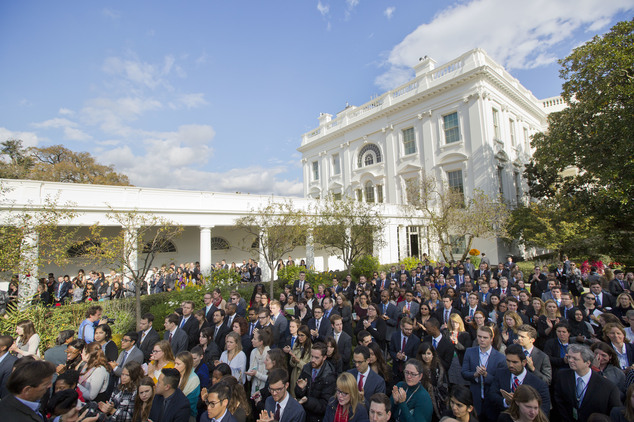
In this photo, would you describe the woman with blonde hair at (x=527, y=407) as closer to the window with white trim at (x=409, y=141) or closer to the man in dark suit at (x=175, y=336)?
the man in dark suit at (x=175, y=336)

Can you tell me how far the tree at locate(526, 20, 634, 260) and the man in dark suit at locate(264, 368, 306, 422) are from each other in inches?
609

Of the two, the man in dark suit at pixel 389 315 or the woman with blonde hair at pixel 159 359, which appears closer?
the woman with blonde hair at pixel 159 359

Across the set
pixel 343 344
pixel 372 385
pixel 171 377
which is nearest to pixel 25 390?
pixel 171 377

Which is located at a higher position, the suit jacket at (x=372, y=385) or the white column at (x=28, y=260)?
the white column at (x=28, y=260)

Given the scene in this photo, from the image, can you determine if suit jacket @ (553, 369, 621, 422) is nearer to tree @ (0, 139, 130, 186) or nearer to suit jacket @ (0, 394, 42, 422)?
suit jacket @ (0, 394, 42, 422)

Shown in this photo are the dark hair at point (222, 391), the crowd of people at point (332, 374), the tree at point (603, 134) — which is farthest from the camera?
the tree at point (603, 134)

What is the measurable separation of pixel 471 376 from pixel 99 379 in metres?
4.77

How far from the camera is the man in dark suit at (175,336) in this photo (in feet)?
17.7

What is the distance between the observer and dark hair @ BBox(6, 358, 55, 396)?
2.51 meters

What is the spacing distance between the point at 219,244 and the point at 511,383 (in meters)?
18.9

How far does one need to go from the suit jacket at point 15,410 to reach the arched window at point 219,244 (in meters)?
18.3

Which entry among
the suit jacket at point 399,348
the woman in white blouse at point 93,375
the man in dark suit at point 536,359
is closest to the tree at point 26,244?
the woman in white blouse at point 93,375

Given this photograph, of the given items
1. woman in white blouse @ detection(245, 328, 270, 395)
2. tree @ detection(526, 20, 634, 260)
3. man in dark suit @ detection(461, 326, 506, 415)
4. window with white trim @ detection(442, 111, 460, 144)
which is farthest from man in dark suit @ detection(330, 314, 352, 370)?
window with white trim @ detection(442, 111, 460, 144)

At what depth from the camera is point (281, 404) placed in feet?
11.2
